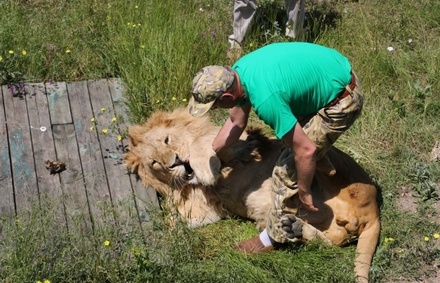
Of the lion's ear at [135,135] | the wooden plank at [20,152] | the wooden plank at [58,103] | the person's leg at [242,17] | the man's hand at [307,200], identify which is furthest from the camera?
the person's leg at [242,17]

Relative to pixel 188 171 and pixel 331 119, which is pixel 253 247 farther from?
pixel 331 119

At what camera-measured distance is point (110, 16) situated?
23.7 feet

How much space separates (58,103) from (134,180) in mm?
1153

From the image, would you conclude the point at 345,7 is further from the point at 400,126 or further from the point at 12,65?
the point at 12,65

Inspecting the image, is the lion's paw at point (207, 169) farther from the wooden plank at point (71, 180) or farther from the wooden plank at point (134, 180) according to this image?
the wooden plank at point (71, 180)

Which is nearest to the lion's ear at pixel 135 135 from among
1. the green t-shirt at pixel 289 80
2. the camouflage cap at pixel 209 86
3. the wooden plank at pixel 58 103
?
the wooden plank at pixel 58 103

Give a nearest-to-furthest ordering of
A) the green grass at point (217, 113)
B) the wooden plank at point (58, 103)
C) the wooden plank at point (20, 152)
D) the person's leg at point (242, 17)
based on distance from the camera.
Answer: the green grass at point (217, 113)
the wooden plank at point (20, 152)
the wooden plank at point (58, 103)
the person's leg at point (242, 17)

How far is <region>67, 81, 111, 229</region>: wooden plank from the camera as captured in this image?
5.22 meters

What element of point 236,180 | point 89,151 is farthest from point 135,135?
point 236,180

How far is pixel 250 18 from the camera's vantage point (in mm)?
7020

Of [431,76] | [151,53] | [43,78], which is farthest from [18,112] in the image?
[431,76]

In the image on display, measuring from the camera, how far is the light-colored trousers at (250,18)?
7.00 metres

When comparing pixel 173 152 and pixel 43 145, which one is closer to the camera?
pixel 173 152

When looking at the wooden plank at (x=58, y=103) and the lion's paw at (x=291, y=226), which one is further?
the wooden plank at (x=58, y=103)
